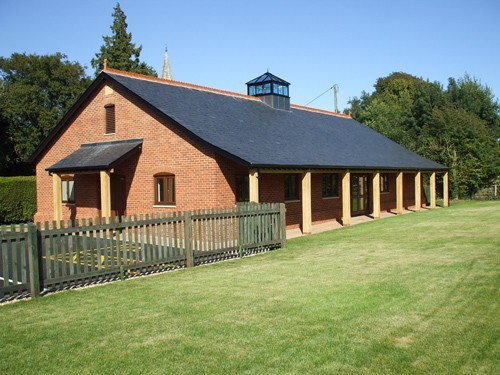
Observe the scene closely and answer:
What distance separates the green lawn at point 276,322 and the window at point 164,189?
750 centimetres

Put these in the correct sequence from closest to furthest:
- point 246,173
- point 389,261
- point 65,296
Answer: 1. point 65,296
2. point 389,261
3. point 246,173

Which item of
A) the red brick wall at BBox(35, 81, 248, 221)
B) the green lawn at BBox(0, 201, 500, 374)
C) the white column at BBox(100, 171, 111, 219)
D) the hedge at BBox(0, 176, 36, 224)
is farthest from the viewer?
the hedge at BBox(0, 176, 36, 224)

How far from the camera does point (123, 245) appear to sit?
9898 mm

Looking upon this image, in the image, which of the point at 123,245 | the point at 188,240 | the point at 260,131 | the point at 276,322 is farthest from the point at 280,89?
the point at 276,322

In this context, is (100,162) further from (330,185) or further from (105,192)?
(330,185)

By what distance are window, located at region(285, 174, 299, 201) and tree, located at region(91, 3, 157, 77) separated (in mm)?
33823

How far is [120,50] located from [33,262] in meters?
44.7

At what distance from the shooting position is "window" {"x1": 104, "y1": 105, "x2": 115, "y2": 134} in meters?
19.9

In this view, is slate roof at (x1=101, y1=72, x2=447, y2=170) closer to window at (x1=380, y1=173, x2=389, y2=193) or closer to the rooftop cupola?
the rooftop cupola

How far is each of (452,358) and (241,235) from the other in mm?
7750

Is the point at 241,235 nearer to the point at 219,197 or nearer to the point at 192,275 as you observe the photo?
the point at 192,275

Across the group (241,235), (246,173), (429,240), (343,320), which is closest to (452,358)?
(343,320)

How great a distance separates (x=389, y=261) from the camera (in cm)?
1050

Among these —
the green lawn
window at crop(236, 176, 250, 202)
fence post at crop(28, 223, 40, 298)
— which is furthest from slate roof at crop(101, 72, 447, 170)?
fence post at crop(28, 223, 40, 298)
